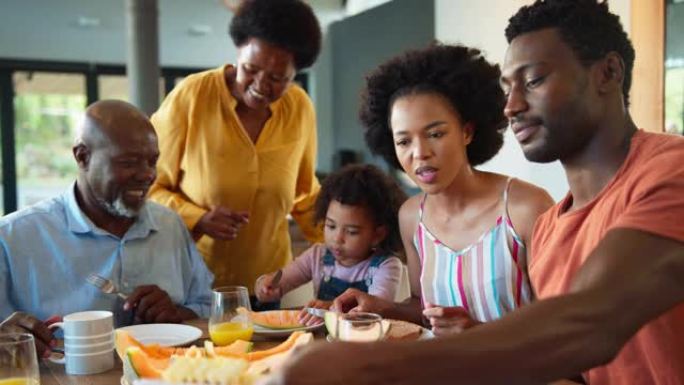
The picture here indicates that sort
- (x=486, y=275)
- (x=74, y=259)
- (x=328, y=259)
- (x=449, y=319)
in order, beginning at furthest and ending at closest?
(x=328, y=259)
(x=74, y=259)
(x=486, y=275)
(x=449, y=319)

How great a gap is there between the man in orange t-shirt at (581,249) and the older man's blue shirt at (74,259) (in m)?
1.25

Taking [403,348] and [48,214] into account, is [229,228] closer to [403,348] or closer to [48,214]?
[48,214]

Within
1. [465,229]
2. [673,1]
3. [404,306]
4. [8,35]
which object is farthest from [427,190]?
[8,35]

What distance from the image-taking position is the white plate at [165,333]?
67.0 inches

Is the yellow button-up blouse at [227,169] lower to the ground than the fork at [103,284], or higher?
higher

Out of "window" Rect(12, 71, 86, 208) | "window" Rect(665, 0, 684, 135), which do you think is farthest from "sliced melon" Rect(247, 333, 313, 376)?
"window" Rect(12, 71, 86, 208)

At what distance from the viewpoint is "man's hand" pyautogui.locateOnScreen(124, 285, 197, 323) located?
6.27ft

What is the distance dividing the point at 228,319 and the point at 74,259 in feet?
2.19

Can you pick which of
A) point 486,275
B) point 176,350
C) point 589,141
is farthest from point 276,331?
point 589,141

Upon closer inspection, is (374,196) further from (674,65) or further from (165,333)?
(674,65)

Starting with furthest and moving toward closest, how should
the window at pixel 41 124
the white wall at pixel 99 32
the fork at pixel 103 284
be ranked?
the window at pixel 41 124 < the white wall at pixel 99 32 < the fork at pixel 103 284

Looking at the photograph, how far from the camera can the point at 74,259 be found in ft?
6.70

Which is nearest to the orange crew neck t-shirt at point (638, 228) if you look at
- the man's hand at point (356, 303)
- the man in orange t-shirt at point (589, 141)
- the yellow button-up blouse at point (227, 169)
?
the man in orange t-shirt at point (589, 141)

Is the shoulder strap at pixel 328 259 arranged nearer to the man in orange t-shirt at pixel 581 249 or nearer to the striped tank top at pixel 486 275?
the striped tank top at pixel 486 275
